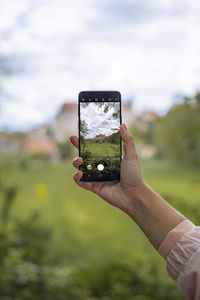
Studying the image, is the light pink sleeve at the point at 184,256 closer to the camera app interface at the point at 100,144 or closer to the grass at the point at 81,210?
the camera app interface at the point at 100,144

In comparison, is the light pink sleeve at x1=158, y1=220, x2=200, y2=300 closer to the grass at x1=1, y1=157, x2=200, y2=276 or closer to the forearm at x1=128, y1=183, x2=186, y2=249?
the forearm at x1=128, y1=183, x2=186, y2=249

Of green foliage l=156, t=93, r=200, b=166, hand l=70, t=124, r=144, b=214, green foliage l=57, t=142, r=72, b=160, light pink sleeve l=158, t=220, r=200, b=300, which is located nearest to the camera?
light pink sleeve l=158, t=220, r=200, b=300

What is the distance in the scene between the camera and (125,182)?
68 centimetres

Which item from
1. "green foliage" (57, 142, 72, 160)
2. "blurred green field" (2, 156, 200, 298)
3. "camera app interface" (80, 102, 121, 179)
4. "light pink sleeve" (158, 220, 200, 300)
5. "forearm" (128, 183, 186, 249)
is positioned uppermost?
"camera app interface" (80, 102, 121, 179)

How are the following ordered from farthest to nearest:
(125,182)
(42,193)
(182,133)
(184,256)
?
(42,193) → (182,133) → (125,182) → (184,256)

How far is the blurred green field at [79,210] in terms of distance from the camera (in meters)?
2.31

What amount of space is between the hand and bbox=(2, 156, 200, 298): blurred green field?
1.61 meters

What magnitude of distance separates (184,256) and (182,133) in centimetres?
154

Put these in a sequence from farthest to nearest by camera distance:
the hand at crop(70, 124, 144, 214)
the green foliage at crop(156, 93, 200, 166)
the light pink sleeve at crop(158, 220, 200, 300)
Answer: the green foliage at crop(156, 93, 200, 166) → the hand at crop(70, 124, 144, 214) → the light pink sleeve at crop(158, 220, 200, 300)

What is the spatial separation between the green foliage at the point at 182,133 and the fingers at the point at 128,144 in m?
1.31

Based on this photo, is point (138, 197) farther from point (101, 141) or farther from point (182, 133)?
point (182, 133)

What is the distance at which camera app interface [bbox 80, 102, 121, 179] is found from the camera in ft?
2.35

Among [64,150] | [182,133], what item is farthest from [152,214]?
[64,150]

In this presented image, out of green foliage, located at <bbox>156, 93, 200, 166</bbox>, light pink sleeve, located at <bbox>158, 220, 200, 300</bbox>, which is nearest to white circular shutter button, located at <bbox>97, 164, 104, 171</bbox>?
light pink sleeve, located at <bbox>158, 220, 200, 300</bbox>
